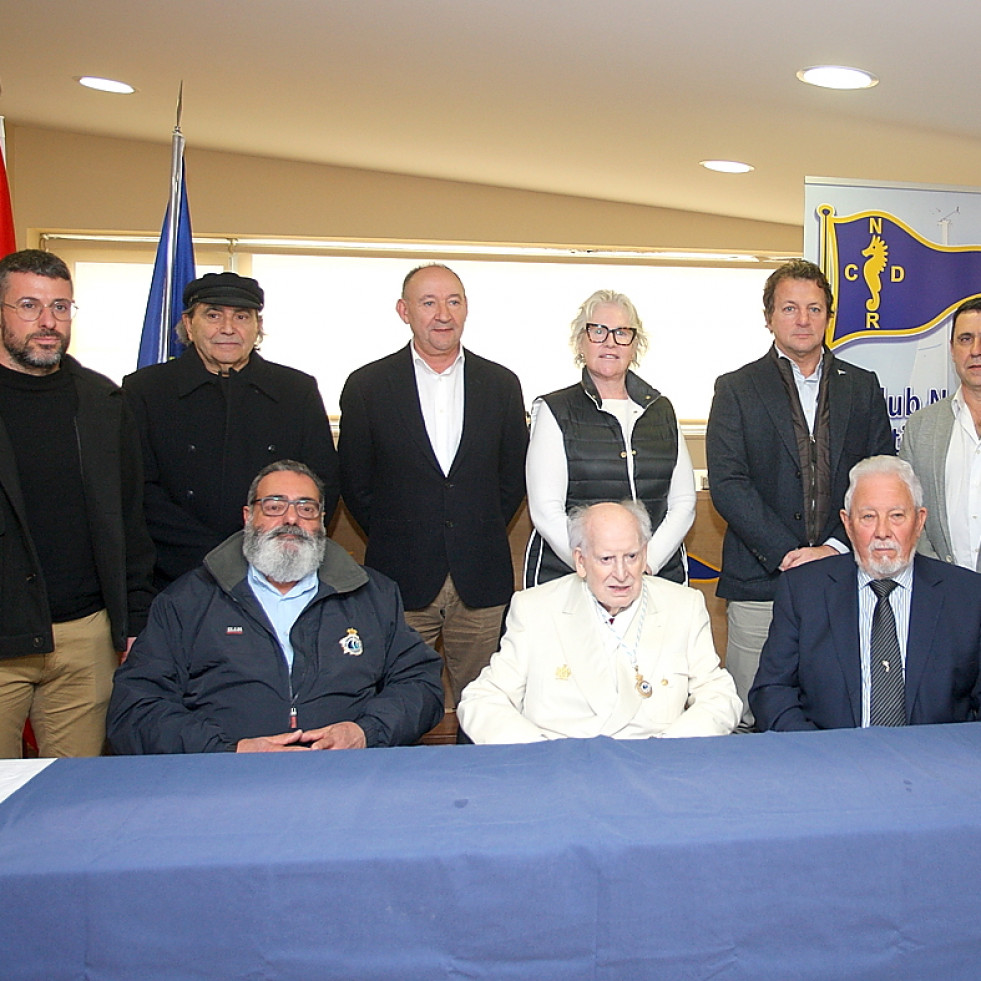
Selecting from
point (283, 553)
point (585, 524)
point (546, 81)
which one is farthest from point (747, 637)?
point (546, 81)

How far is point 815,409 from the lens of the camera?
9.48 ft

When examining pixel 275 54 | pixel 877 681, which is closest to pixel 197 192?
pixel 275 54

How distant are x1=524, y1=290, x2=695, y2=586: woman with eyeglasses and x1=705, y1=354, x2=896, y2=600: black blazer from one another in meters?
0.12

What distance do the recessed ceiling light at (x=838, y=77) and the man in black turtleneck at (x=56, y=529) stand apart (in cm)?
202

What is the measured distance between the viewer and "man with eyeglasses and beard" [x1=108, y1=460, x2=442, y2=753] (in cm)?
220

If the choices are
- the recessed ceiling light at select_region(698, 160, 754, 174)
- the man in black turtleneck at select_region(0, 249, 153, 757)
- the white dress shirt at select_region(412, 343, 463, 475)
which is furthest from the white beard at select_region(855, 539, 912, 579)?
the recessed ceiling light at select_region(698, 160, 754, 174)

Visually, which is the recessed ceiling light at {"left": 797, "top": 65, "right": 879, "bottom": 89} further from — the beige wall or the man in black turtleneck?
the beige wall

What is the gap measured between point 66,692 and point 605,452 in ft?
4.68

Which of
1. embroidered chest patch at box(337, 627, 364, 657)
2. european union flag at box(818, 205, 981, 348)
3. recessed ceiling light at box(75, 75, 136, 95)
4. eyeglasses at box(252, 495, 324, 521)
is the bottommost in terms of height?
embroidered chest patch at box(337, 627, 364, 657)

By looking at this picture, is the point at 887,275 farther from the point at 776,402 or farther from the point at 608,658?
the point at 608,658

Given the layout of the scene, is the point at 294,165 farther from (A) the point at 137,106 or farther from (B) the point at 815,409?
(B) the point at 815,409

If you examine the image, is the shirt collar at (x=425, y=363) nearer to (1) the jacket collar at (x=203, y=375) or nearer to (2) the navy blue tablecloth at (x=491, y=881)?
(1) the jacket collar at (x=203, y=375)

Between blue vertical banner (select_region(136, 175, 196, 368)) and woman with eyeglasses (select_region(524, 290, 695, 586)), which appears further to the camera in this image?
blue vertical banner (select_region(136, 175, 196, 368))

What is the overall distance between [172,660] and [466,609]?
912mm
